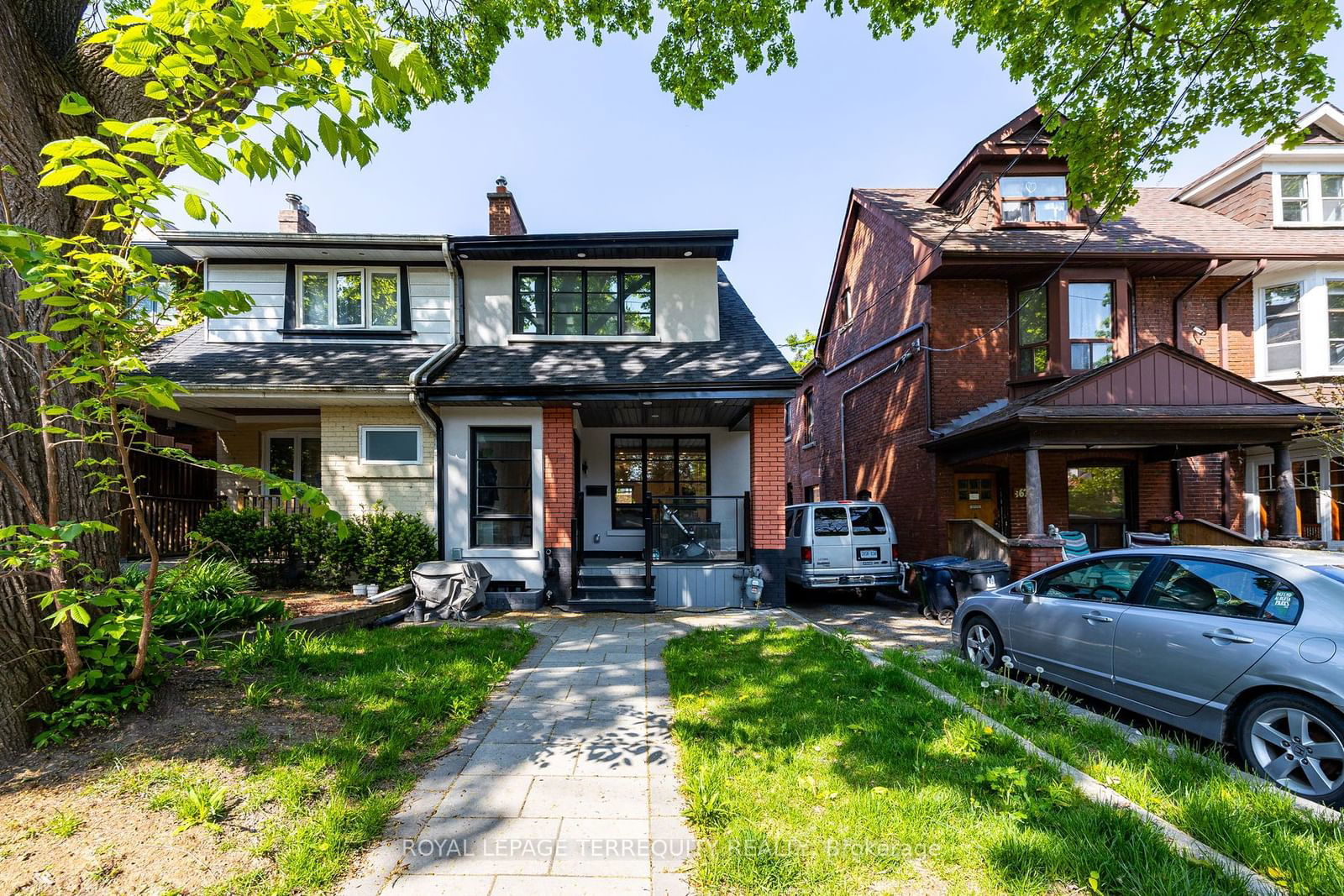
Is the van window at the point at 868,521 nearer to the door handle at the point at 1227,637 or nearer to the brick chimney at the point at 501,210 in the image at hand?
the door handle at the point at 1227,637

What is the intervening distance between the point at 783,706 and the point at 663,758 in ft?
4.18

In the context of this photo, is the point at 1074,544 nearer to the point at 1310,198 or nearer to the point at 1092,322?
the point at 1092,322

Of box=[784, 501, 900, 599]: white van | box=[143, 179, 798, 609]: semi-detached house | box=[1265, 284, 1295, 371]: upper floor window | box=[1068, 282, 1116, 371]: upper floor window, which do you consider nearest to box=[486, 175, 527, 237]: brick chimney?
box=[143, 179, 798, 609]: semi-detached house

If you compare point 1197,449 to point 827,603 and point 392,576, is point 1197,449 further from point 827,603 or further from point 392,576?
point 392,576

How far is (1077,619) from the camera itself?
4.84 metres

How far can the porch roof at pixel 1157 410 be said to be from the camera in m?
8.89

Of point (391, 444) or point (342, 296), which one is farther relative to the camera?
point (342, 296)

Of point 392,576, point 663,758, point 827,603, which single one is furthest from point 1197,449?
point 392,576

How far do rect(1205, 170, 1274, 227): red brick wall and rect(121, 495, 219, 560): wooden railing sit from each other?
22.6 meters

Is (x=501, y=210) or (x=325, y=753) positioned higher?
(x=501, y=210)

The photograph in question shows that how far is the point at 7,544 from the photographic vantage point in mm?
3113

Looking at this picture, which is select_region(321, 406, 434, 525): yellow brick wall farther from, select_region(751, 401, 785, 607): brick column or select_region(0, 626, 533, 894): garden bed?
select_region(751, 401, 785, 607): brick column

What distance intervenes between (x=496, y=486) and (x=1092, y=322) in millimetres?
12604

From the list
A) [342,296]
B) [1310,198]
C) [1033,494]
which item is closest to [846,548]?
[1033,494]
